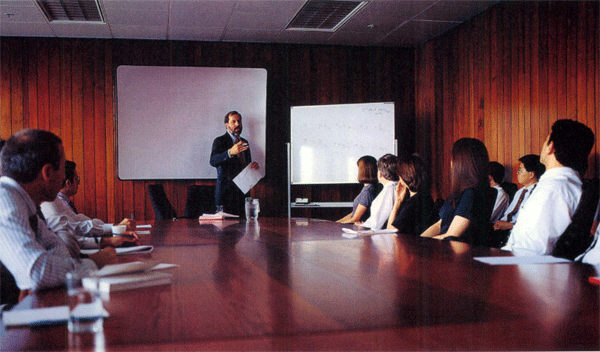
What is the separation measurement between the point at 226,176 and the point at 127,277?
15.4 ft

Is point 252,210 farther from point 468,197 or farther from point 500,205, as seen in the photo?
point 500,205

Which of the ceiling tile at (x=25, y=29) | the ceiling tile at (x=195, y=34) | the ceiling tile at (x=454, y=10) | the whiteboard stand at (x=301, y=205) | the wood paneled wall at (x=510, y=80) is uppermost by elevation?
the ceiling tile at (x=454, y=10)

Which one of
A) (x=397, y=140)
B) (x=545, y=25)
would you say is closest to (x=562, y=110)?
(x=545, y=25)

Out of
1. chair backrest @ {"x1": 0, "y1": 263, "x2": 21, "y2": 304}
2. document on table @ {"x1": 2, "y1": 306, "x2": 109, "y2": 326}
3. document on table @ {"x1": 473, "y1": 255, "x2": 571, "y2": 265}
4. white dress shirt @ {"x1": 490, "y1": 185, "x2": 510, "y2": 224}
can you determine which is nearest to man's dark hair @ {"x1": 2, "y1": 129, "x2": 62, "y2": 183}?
chair backrest @ {"x1": 0, "y1": 263, "x2": 21, "y2": 304}

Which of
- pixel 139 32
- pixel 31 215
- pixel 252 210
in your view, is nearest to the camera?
pixel 31 215

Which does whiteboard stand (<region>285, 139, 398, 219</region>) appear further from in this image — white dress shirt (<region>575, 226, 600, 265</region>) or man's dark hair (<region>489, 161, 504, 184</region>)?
white dress shirt (<region>575, 226, 600, 265</region>)

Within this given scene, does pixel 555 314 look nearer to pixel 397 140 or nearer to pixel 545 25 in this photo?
pixel 545 25

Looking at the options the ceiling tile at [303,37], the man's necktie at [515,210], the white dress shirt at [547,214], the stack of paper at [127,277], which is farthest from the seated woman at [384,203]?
the ceiling tile at [303,37]

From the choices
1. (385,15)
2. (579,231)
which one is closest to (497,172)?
(385,15)

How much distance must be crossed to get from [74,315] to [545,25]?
4953 millimetres

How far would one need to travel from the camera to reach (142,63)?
21.9ft

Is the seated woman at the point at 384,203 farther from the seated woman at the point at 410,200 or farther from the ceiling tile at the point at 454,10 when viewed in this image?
the ceiling tile at the point at 454,10

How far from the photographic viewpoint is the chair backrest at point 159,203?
5246 mm

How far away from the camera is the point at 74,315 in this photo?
3.24 ft
